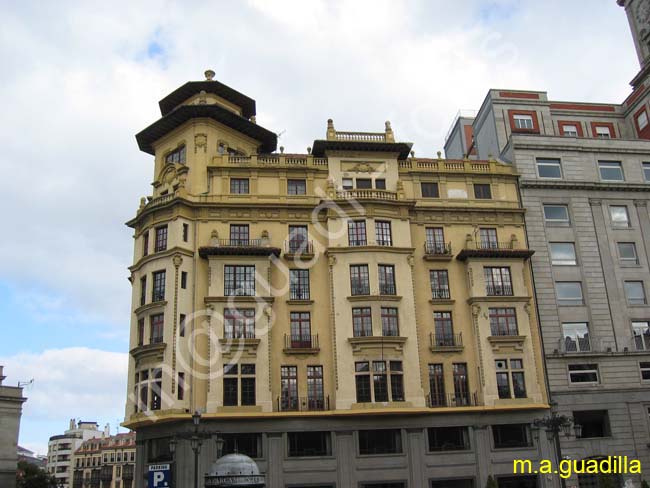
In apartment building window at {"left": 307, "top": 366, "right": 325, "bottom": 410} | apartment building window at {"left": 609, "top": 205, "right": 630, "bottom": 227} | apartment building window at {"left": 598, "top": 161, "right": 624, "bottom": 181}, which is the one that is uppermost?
apartment building window at {"left": 598, "top": 161, "right": 624, "bottom": 181}

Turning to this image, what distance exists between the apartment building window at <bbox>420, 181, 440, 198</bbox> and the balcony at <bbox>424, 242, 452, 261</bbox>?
392 centimetres

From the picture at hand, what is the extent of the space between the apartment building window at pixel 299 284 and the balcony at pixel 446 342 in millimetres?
8821

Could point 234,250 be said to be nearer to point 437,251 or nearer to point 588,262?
point 437,251

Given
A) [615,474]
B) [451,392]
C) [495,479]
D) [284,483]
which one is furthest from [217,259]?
[615,474]

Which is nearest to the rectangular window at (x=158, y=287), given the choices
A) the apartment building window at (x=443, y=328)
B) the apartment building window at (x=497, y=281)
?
the apartment building window at (x=443, y=328)

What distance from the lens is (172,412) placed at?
121ft

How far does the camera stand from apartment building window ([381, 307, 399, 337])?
133 feet

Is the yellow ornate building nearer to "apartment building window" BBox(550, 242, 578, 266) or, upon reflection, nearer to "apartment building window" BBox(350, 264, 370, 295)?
"apartment building window" BBox(350, 264, 370, 295)

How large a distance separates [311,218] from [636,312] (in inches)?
938

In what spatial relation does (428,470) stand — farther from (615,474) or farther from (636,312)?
(636,312)

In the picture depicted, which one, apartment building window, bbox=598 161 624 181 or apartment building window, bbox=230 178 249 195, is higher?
apartment building window, bbox=598 161 624 181

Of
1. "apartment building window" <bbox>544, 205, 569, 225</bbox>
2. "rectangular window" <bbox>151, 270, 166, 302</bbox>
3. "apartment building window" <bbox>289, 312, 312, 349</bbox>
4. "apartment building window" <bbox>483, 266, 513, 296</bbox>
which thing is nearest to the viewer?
"rectangular window" <bbox>151, 270, 166, 302</bbox>

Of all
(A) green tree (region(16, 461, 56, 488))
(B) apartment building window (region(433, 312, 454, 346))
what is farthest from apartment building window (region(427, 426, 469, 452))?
(A) green tree (region(16, 461, 56, 488))

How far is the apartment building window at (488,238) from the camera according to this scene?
147 feet
